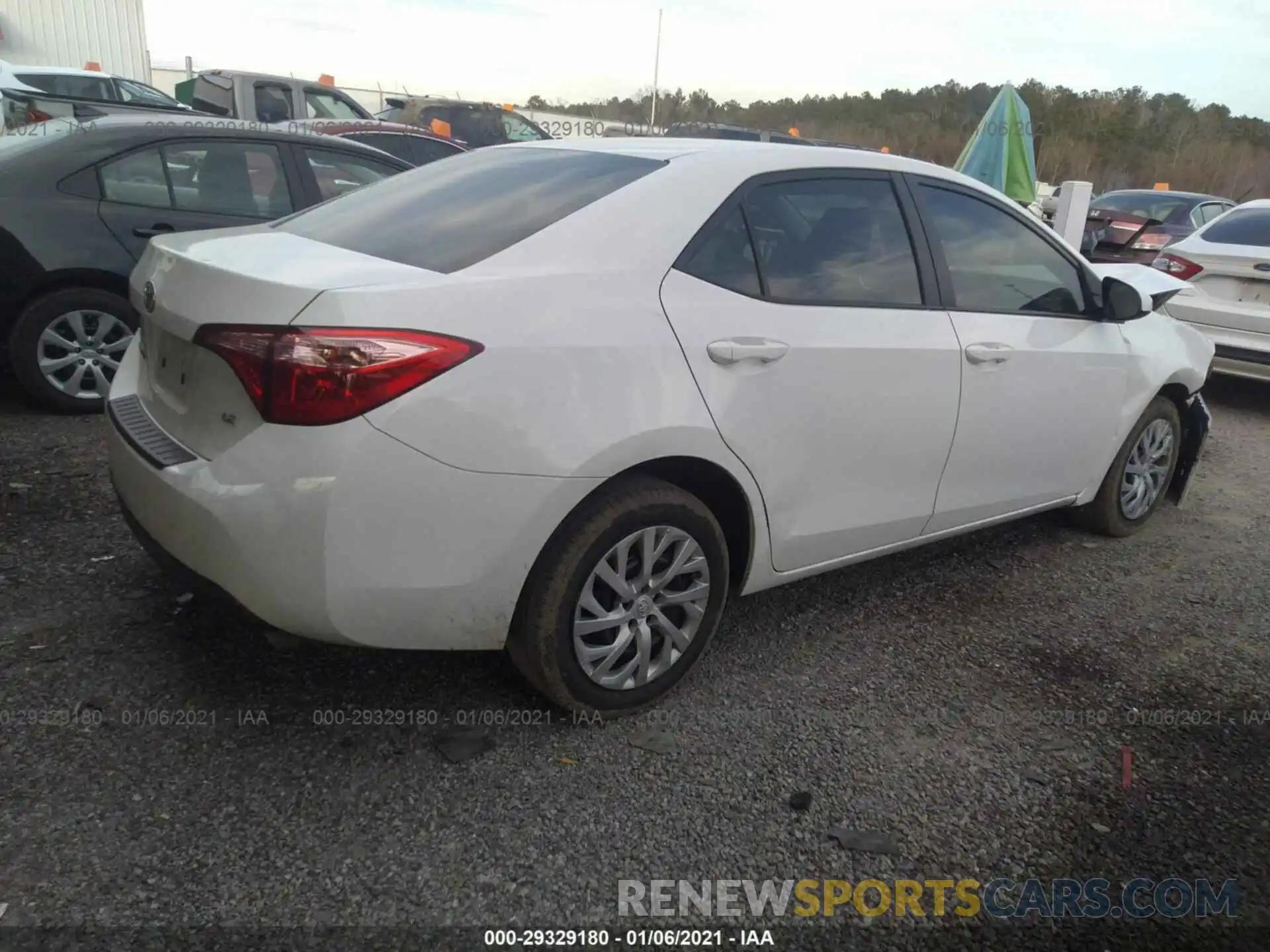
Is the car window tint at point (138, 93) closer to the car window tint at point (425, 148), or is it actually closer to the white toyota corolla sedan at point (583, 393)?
the car window tint at point (425, 148)

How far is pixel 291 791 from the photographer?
2.43 meters

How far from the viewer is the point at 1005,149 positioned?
9.62m

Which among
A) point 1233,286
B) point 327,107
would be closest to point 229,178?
point 1233,286

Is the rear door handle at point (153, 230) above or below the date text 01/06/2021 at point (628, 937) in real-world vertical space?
above

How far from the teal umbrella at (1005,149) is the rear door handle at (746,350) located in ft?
25.9

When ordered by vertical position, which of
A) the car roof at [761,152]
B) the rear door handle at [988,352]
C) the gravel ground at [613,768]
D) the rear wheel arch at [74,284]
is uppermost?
the car roof at [761,152]

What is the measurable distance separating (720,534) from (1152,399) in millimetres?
2694

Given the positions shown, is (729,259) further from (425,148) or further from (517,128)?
(517,128)

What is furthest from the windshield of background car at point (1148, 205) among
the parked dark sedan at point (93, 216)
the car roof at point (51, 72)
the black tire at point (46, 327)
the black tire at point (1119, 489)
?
the car roof at point (51, 72)

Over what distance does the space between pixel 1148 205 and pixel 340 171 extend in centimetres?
959

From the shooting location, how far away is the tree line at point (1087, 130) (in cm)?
3769

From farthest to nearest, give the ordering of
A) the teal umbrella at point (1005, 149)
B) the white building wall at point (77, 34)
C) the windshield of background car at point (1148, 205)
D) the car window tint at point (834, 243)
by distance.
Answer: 1. the white building wall at point (77, 34)
2. the windshield of background car at point (1148, 205)
3. the teal umbrella at point (1005, 149)
4. the car window tint at point (834, 243)

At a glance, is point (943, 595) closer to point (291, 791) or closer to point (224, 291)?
point (291, 791)

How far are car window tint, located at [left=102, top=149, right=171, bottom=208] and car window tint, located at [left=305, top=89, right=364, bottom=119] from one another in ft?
30.6
